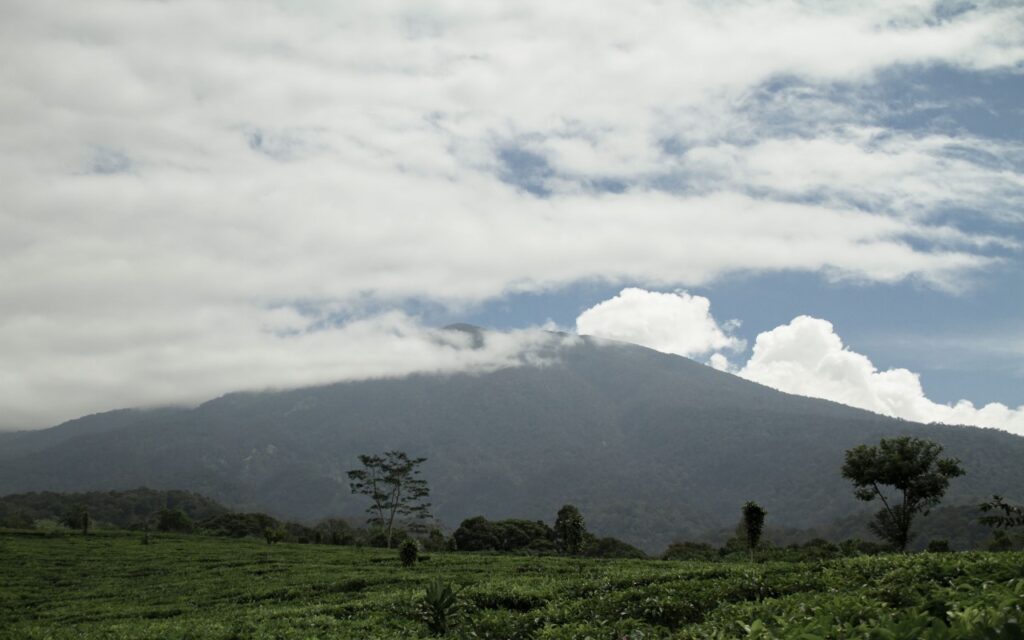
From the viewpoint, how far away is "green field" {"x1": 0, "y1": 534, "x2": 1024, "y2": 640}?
28.9 feet

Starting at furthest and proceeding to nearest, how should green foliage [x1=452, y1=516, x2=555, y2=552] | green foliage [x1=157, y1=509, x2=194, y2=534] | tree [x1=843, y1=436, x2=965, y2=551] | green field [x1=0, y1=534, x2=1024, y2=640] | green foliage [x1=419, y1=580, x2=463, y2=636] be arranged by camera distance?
green foliage [x1=157, y1=509, x2=194, y2=534] → green foliage [x1=452, y1=516, x2=555, y2=552] → tree [x1=843, y1=436, x2=965, y2=551] → green foliage [x1=419, y1=580, x2=463, y2=636] → green field [x1=0, y1=534, x2=1024, y2=640]

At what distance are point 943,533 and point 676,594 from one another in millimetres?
142018

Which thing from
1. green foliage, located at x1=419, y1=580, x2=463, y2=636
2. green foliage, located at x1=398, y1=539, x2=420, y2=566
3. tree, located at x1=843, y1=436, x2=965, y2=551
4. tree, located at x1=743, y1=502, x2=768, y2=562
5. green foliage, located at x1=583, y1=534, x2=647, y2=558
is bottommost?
green foliage, located at x1=583, y1=534, x2=647, y2=558

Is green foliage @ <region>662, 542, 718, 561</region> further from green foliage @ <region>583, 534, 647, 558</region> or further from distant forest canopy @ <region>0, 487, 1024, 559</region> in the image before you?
green foliage @ <region>583, 534, 647, 558</region>

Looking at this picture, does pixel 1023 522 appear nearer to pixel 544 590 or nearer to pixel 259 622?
pixel 544 590

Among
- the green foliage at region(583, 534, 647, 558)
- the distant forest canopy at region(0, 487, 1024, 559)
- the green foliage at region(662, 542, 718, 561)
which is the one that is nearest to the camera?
the green foliage at region(662, 542, 718, 561)

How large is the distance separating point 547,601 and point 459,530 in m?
80.6

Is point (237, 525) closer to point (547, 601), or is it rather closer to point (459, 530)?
point (459, 530)

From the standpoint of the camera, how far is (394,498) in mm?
105812

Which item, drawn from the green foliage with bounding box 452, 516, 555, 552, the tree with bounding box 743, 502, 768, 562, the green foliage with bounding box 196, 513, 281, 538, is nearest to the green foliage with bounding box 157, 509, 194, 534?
the green foliage with bounding box 196, 513, 281, 538

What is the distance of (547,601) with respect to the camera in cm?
2242

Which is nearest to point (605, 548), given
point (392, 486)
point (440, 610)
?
point (392, 486)

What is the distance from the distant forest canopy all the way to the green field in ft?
74.8

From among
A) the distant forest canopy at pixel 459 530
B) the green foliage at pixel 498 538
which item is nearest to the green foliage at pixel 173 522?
the distant forest canopy at pixel 459 530
